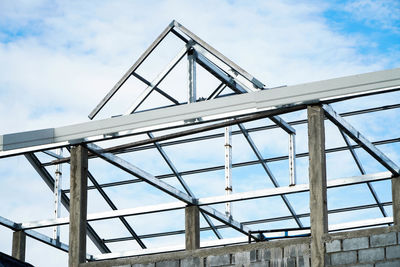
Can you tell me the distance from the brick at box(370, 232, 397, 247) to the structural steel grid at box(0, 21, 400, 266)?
2.44 feet

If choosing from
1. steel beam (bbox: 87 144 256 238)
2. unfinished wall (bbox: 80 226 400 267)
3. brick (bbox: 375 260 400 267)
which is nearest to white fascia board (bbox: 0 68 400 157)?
steel beam (bbox: 87 144 256 238)

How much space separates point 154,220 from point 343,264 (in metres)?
9.86

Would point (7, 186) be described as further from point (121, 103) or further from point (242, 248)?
point (242, 248)

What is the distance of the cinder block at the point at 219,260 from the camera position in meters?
14.7

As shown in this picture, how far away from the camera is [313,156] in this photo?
47.1 feet

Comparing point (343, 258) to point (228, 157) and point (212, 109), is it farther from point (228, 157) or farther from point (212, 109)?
point (228, 157)

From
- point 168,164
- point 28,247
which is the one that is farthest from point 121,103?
point 28,247

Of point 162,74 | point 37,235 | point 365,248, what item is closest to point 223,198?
point 162,74

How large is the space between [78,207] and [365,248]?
483cm

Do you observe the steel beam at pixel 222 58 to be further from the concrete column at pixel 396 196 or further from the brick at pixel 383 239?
the brick at pixel 383 239

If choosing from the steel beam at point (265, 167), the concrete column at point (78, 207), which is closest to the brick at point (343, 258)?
the concrete column at point (78, 207)

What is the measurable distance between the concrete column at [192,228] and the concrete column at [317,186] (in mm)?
5343

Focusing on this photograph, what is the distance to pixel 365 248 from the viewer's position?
1369cm

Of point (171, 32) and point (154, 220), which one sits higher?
point (171, 32)
